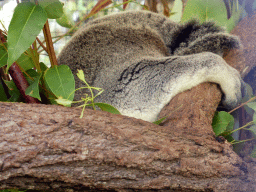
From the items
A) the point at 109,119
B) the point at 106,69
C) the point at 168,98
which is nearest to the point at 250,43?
the point at 168,98

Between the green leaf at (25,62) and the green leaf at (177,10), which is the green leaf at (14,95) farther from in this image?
the green leaf at (177,10)

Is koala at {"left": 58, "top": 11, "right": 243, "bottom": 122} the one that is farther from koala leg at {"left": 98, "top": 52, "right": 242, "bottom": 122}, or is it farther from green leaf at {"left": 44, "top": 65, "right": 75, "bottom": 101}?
green leaf at {"left": 44, "top": 65, "right": 75, "bottom": 101}

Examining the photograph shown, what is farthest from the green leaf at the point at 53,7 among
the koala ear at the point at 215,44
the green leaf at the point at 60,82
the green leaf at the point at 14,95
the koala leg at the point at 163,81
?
the koala ear at the point at 215,44

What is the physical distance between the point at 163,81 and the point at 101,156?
0.54 meters

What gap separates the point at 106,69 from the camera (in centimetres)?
123

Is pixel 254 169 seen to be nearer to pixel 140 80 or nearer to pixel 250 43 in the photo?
pixel 140 80

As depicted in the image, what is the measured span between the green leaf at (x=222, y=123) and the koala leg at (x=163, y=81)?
0.36 feet

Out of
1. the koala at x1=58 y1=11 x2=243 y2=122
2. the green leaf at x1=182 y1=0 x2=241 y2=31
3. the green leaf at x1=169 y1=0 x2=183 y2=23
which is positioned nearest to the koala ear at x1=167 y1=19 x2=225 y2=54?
the koala at x1=58 y1=11 x2=243 y2=122

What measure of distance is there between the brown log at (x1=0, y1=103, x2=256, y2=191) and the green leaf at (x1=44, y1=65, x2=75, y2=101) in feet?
0.44

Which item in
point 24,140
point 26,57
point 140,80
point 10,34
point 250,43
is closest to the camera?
point 24,140

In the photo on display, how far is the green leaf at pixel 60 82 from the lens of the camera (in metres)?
0.65

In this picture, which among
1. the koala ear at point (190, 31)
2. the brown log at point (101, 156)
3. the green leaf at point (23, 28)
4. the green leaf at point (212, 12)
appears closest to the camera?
the brown log at point (101, 156)

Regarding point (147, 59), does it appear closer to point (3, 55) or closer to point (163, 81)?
point (163, 81)

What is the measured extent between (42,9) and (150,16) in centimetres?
91
